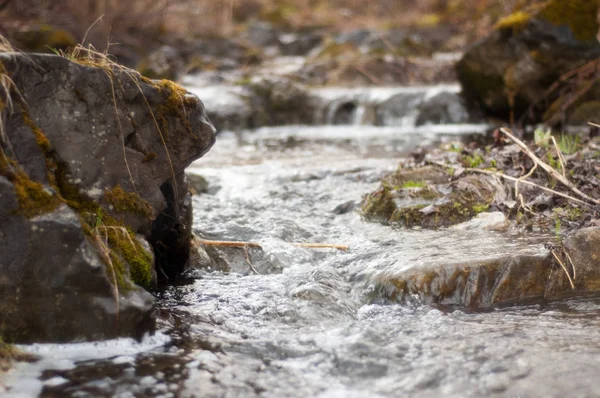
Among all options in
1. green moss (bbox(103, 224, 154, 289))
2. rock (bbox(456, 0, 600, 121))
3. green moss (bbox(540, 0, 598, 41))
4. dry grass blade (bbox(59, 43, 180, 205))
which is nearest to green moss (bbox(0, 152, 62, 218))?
green moss (bbox(103, 224, 154, 289))

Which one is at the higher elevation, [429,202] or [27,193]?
[27,193]

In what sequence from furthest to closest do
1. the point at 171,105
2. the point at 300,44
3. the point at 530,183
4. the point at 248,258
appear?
the point at 300,44 → the point at 530,183 → the point at 248,258 → the point at 171,105

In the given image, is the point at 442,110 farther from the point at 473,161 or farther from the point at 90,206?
the point at 90,206

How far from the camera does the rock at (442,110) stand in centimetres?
1343

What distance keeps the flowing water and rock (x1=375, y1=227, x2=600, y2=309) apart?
0.09m

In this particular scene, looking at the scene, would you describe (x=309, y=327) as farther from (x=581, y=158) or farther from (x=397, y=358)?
(x=581, y=158)

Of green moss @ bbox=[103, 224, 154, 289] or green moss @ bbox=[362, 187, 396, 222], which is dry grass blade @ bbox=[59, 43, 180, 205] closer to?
green moss @ bbox=[103, 224, 154, 289]

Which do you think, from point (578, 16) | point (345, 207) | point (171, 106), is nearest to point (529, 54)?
point (578, 16)

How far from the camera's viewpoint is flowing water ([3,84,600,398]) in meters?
2.88

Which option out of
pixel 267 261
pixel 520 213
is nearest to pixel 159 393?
pixel 267 261

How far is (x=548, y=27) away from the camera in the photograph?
37.0 feet

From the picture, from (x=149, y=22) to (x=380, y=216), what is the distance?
15.0 metres

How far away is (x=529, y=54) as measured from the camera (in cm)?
1154

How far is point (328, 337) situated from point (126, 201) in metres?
1.34
